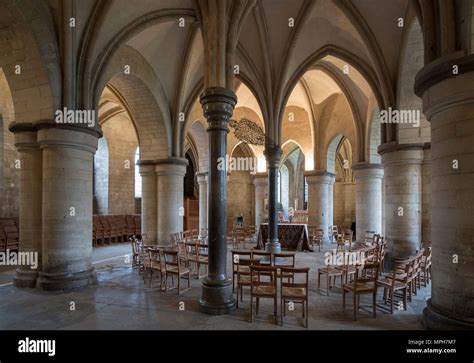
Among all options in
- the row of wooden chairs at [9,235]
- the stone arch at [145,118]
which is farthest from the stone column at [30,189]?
the row of wooden chairs at [9,235]

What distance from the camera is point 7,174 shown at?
1209 cm

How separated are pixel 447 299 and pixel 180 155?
8.66 meters

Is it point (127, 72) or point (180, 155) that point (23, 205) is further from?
point (180, 155)

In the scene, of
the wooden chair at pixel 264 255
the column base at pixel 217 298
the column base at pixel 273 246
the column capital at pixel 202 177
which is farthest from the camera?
the column capital at pixel 202 177

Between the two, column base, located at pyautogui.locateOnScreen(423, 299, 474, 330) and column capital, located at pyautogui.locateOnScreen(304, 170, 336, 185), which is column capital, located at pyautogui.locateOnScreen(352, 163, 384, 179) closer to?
column capital, located at pyautogui.locateOnScreen(304, 170, 336, 185)

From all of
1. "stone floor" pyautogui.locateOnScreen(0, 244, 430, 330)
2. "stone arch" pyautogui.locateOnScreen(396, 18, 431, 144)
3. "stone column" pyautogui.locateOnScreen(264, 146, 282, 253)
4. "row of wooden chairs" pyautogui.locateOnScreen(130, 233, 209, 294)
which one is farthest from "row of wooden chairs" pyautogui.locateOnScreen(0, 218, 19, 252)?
"stone arch" pyautogui.locateOnScreen(396, 18, 431, 144)

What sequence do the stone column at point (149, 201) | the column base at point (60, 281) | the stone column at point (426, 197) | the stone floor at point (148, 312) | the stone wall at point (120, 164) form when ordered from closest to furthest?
the stone floor at point (148, 312) → the column base at point (60, 281) → the stone column at point (426, 197) → the stone column at point (149, 201) → the stone wall at point (120, 164)

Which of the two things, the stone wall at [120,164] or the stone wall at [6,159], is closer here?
the stone wall at [6,159]

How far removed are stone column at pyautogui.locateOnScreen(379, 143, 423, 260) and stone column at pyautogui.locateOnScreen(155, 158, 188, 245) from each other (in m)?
6.39

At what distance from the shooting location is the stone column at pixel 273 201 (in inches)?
405

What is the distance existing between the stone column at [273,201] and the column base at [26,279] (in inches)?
245

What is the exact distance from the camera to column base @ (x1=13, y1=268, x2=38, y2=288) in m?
6.53

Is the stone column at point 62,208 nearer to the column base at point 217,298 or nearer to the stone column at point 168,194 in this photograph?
the column base at point 217,298
